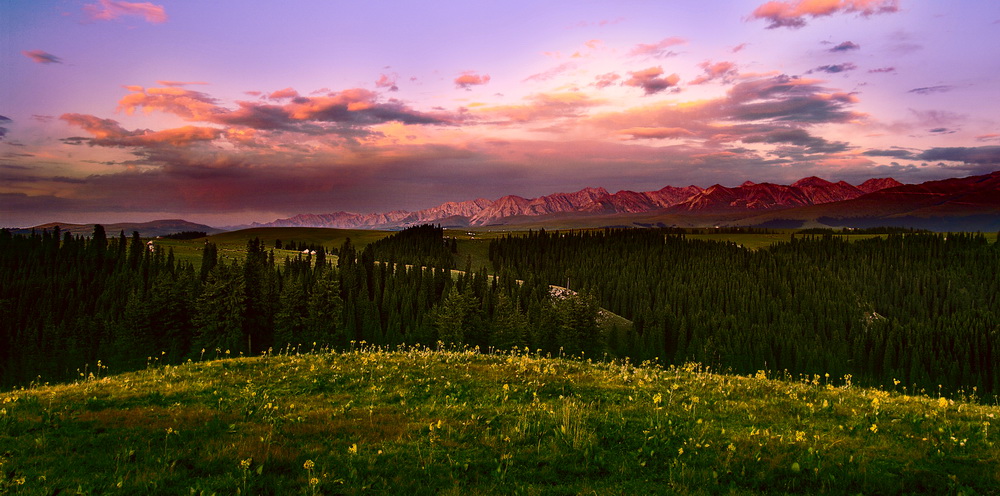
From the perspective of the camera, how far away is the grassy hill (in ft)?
30.7

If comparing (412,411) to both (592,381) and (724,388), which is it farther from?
(724,388)

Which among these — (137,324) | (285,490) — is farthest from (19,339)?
(285,490)

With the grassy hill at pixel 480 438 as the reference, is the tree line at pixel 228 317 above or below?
below

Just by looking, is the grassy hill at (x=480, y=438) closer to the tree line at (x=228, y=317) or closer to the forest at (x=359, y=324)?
the forest at (x=359, y=324)

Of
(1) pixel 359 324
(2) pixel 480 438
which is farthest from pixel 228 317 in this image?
(2) pixel 480 438

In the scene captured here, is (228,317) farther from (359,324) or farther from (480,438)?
(480,438)

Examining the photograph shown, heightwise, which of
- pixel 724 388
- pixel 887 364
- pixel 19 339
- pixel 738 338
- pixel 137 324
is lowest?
pixel 887 364

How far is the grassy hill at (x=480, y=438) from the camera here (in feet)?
30.7

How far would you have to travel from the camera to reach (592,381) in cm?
1766

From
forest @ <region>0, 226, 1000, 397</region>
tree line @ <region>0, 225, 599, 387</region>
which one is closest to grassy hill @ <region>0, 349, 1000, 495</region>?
forest @ <region>0, 226, 1000, 397</region>

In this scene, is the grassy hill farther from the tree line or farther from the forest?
the tree line

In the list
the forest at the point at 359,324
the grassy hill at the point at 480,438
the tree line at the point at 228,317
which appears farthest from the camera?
the forest at the point at 359,324

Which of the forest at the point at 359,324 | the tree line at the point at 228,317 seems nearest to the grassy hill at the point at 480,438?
the forest at the point at 359,324

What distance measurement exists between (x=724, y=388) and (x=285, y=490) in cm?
1405
